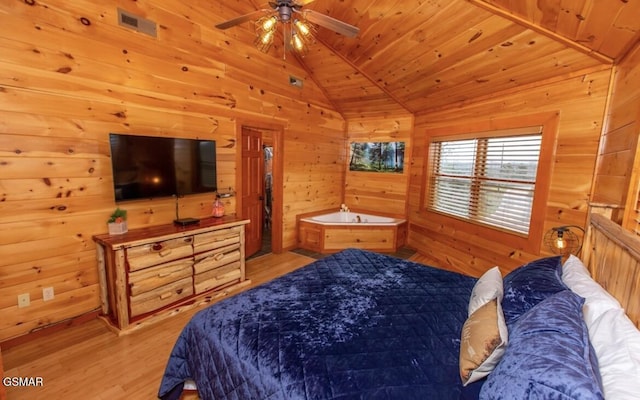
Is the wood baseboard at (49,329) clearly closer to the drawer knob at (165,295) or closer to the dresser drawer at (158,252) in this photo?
the drawer knob at (165,295)

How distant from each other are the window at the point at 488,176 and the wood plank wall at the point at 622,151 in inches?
25.4

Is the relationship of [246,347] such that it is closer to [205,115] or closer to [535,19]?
[205,115]

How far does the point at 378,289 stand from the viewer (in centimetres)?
202

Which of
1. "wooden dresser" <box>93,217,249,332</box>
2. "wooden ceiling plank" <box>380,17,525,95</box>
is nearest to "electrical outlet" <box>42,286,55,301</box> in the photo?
"wooden dresser" <box>93,217,249,332</box>

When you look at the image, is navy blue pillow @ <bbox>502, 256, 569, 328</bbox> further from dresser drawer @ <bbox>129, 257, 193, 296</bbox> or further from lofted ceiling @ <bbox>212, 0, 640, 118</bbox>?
dresser drawer @ <bbox>129, 257, 193, 296</bbox>

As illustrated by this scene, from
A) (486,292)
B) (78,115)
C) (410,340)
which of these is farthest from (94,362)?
(486,292)

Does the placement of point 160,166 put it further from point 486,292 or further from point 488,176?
point 488,176

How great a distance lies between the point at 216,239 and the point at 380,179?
322cm

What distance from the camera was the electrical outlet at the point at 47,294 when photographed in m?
2.38

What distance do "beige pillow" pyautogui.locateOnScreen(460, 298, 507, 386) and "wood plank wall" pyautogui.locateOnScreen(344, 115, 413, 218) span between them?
3694 mm

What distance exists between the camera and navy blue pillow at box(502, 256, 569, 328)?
1.42m

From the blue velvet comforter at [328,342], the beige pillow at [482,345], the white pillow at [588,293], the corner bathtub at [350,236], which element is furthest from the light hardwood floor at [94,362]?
the corner bathtub at [350,236]

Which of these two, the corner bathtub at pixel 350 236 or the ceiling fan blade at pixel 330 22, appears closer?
the ceiling fan blade at pixel 330 22

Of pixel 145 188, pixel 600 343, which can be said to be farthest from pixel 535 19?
pixel 145 188
